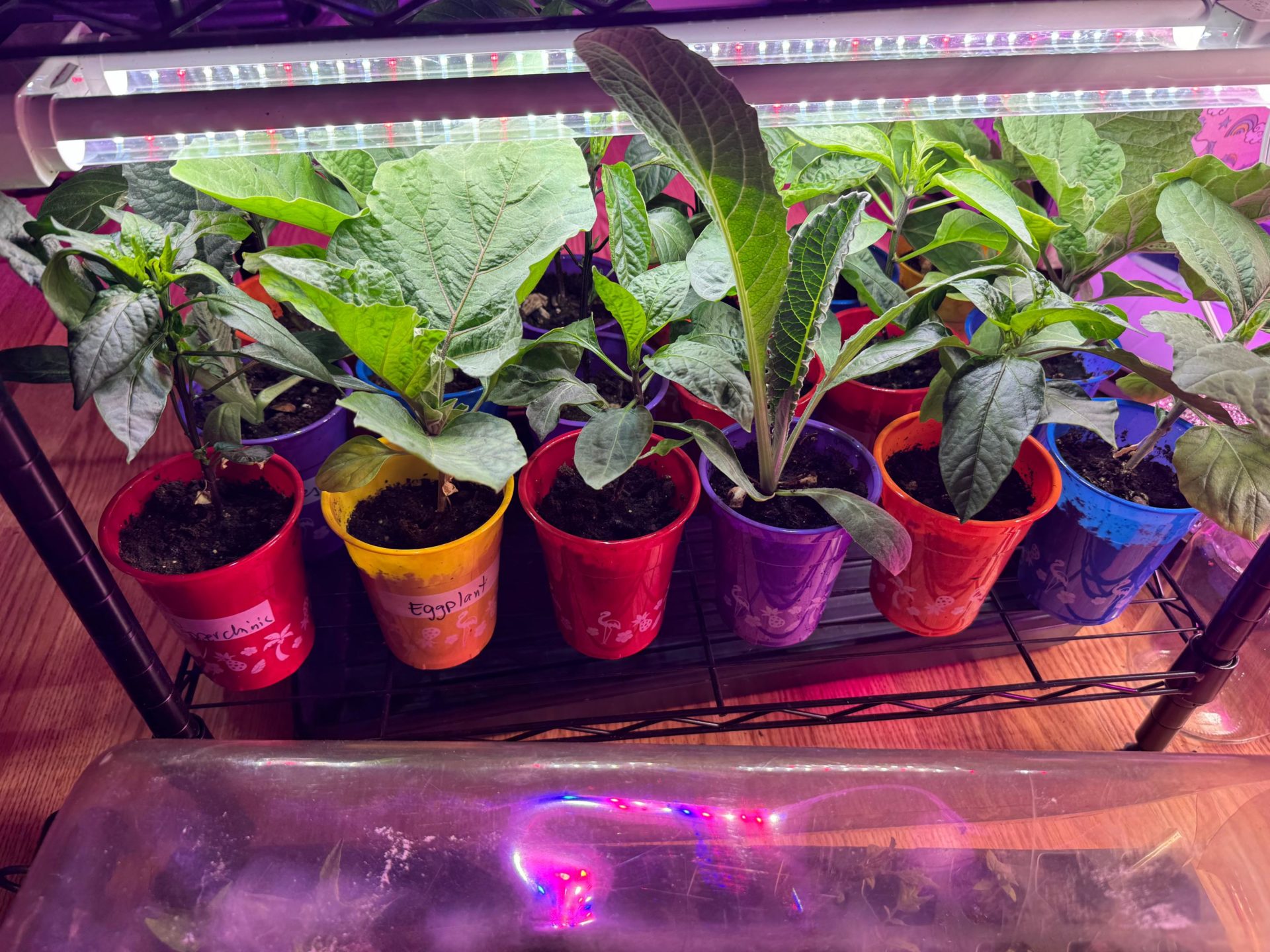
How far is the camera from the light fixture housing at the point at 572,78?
0.44 m

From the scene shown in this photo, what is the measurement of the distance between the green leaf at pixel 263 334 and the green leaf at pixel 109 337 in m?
0.04

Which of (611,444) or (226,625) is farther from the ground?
(611,444)

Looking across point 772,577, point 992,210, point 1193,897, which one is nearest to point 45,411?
point 772,577

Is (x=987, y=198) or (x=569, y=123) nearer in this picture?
(x=569, y=123)

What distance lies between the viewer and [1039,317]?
636mm

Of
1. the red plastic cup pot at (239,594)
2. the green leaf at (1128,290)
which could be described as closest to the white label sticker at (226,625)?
the red plastic cup pot at (239,594)

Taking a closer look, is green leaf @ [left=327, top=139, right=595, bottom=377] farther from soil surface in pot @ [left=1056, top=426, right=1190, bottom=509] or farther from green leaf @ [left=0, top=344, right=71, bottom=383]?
soil surface in pot @ [left=1056, top=426, right=1190, bottom=509]

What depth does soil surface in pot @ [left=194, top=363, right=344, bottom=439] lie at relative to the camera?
0.82 meters

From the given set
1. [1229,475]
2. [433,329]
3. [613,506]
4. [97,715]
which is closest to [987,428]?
[1229,475]

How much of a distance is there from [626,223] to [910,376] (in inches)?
16.4

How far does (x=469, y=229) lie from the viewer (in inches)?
24.4

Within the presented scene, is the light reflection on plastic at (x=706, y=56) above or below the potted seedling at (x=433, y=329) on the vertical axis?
above

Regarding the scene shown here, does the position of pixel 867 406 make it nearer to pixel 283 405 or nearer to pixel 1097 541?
pixel 1097 541

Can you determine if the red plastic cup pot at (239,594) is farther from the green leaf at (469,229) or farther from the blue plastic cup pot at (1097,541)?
the blue plastic cup pot at (1097,541)
